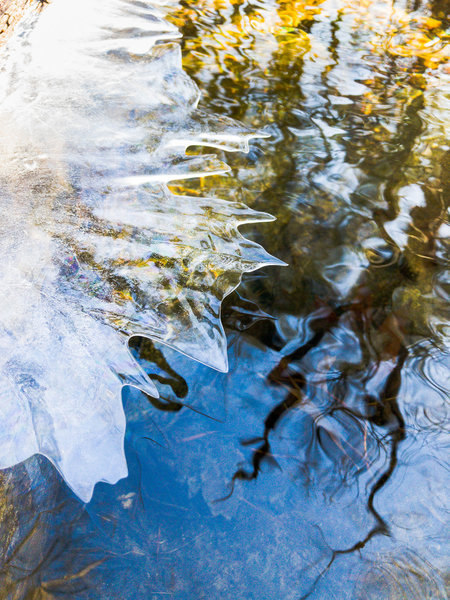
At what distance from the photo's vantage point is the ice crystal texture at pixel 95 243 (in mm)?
1564

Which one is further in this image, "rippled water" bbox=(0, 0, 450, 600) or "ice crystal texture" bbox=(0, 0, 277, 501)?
"ice crystal texture" bbox=(0, 0, 277, 501)

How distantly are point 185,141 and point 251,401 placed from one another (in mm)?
1667

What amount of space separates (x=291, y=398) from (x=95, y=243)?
108 cm

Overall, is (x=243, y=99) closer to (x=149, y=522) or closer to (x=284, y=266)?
(x=284, y=266)

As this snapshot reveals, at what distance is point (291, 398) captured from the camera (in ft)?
5.30

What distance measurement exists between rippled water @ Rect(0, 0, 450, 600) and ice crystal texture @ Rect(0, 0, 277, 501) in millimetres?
32

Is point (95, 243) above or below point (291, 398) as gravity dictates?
above

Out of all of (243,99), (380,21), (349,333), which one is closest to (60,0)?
(243,99)

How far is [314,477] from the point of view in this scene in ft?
4.73

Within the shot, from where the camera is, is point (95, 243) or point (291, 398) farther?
point (95, 243)

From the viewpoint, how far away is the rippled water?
4.19 ft

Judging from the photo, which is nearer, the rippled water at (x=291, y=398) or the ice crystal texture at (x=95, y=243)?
the rippled water at (x=291, y=398)

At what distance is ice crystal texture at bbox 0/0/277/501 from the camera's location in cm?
156

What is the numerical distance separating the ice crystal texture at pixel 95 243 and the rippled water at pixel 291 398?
32 mm
